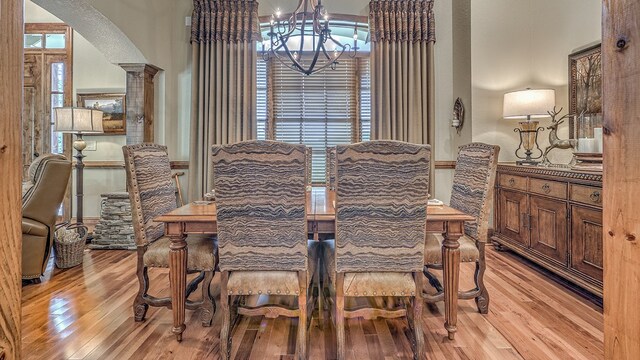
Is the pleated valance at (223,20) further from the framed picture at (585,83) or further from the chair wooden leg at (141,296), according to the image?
the framed picture at (585,83)

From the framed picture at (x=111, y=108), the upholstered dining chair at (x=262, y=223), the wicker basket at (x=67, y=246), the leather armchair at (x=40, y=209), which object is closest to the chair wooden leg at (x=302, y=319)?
the upholstered dining chair at (x=262, y=223)

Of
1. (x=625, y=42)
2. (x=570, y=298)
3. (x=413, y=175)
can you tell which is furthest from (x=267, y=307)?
(x=570, y=298)

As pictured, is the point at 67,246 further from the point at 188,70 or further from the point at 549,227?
the point at 549,227

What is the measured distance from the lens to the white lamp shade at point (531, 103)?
3.34m

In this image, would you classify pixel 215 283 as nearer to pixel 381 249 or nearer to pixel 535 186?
pixel 381 249

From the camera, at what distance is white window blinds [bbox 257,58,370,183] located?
178 inches

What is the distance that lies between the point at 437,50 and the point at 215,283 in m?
3.72

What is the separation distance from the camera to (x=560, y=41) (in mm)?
3682

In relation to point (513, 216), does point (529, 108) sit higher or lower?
higher

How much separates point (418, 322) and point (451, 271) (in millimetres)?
369

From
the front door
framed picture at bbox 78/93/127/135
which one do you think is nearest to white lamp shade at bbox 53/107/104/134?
framed picture at bbox 78/93/127/135

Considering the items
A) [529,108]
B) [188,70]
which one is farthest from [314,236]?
[188,70]

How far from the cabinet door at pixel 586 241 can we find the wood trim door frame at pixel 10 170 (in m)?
3.03

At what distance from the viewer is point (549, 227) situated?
2.91m
